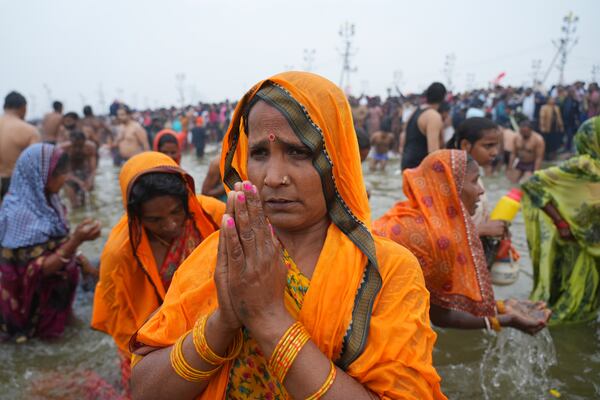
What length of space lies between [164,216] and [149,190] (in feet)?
0.58

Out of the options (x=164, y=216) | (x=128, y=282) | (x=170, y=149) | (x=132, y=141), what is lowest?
(x=132, y=141)

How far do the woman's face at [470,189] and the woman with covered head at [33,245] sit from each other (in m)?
3.24

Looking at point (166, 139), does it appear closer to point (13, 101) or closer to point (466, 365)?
point (13, 101)

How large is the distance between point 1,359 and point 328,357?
410cm

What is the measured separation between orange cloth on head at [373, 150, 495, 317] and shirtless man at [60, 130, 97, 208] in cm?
879

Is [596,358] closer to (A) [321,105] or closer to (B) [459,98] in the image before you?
(A) [321,105]

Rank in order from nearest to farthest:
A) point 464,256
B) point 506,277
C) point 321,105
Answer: point 321,105
point 464,256
point 506,277

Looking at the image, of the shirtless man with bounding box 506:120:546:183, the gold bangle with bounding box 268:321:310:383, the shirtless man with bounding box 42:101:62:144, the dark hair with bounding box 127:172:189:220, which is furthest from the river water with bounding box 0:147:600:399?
the shirtless man with bounding box 506:120:546:183

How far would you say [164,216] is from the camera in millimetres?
2836

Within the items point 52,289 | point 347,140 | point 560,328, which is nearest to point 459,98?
point 560,328

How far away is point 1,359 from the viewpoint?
4250mm

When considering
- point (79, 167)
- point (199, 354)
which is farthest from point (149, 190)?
point (79, 167)

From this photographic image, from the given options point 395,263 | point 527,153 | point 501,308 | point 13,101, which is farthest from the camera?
point 527,153

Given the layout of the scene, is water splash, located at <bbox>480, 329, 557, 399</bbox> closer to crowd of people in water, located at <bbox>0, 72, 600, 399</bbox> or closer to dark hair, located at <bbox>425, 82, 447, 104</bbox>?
crowd of people in water, located at <bbox>0, 72, 600, 399</bbox>
